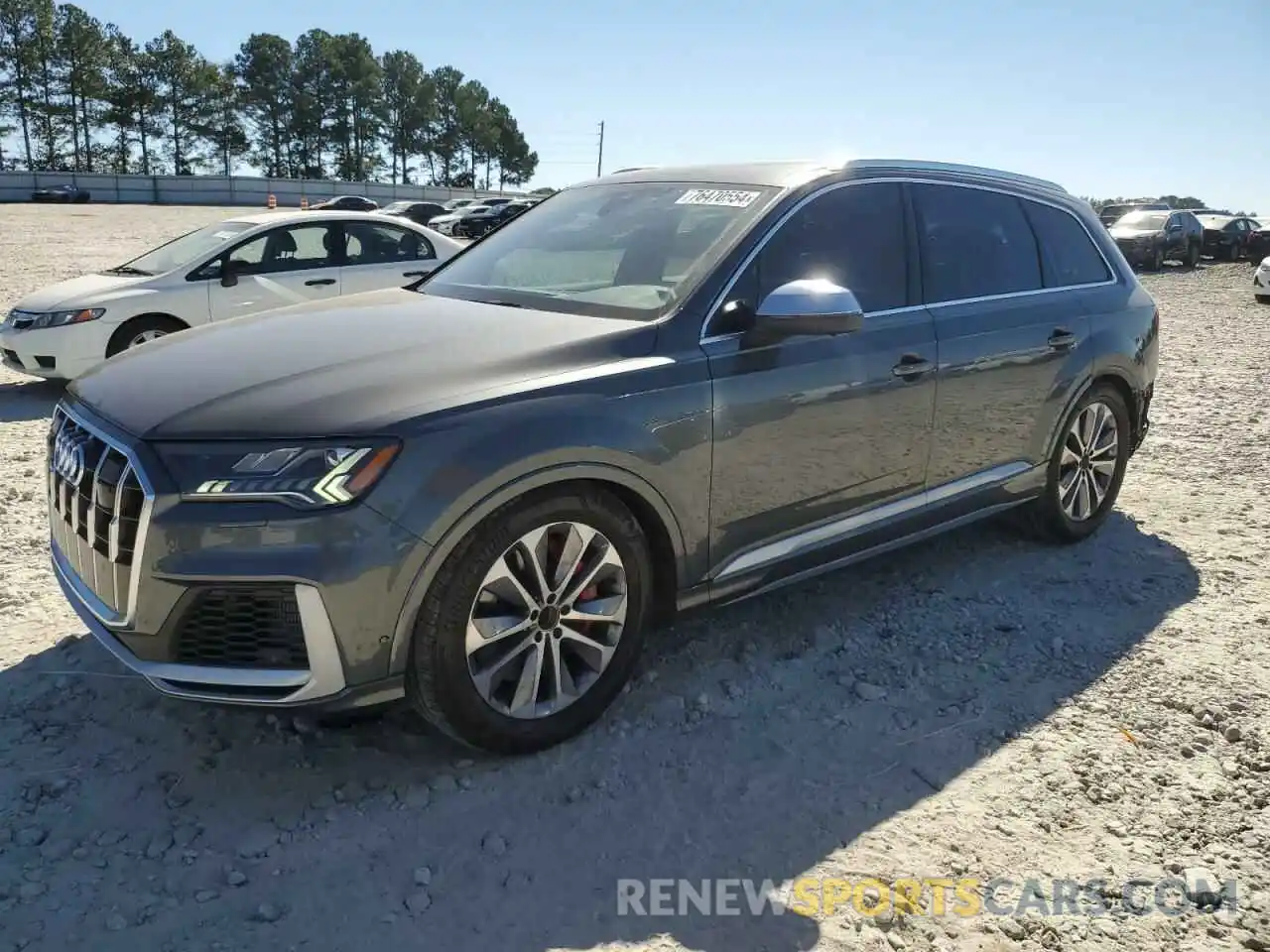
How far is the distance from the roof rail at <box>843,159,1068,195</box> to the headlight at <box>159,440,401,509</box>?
2300 millimetres

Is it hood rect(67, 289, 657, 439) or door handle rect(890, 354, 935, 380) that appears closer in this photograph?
hood rect(67, 289, 657, 439)

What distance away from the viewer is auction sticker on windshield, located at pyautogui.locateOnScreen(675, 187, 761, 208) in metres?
3.71

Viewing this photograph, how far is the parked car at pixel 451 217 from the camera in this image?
116ft

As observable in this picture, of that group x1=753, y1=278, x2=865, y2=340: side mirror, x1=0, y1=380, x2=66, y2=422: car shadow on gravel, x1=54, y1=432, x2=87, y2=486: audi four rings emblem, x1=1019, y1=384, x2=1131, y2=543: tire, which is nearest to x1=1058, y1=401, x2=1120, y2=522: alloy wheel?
x1=1019, y1=384, x2=1131, y2=543: tire

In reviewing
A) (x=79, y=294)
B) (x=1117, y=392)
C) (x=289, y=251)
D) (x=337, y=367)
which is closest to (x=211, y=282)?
(x=289, y=251)

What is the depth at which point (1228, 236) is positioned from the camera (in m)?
31.3

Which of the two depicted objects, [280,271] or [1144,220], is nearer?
[280,271]

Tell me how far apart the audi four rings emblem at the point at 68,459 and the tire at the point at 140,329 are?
5237mm

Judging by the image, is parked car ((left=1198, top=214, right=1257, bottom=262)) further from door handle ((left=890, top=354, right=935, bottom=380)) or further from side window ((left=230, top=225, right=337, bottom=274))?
door handle ((left=890, top=354, right=935, bottom=380))

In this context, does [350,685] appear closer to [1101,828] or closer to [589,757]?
[589,757]

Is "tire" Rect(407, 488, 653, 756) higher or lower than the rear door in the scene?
lower

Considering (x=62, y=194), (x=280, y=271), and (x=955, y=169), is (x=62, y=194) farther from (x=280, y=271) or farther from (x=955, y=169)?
(x=955, y=169)

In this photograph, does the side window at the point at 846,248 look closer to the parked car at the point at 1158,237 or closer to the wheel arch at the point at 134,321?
the wheel arch at the point at 134,321

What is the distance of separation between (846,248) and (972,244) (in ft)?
2.79
